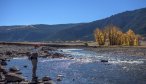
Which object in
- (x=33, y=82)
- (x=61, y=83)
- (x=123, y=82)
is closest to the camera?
(x=33, y=82)

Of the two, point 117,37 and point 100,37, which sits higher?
point 100,37

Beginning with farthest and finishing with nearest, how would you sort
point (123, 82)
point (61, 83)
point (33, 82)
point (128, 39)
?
point (128, 39) → point (123, 82) → point (61, 83) → point (33, 82)

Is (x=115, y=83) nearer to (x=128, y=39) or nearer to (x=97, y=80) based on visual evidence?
(x=97, y=80)

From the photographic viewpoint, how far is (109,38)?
6511 inches

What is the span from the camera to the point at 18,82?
100 feet

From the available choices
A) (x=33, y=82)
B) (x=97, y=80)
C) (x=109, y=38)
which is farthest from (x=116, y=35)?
(x=33, y=82)

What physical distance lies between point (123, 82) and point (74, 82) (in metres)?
5.24

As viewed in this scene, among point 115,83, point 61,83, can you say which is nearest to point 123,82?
point 115,83

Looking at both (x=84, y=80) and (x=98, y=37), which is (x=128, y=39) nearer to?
(x=98, y=37)

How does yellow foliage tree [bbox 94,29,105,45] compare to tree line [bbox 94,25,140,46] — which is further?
yellow foliage tree [bbox 94,29,105,45]

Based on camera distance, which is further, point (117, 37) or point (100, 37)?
point (100, 37)

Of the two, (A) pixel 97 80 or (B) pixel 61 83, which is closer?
(B) pixel 61 83

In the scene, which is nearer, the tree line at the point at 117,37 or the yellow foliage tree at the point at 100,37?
the tree line at the point at 117,37

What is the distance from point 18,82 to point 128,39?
13428 centimetres
